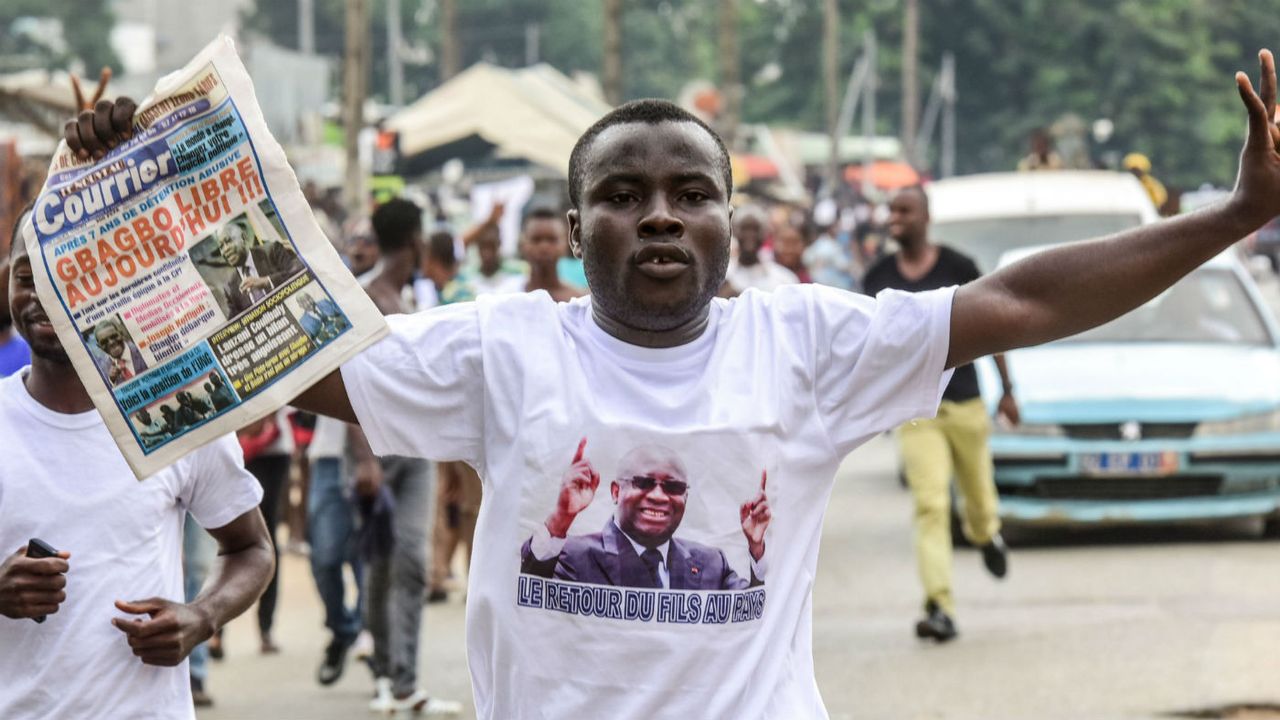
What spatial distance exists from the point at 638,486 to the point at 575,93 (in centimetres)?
2844

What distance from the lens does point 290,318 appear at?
2.93m

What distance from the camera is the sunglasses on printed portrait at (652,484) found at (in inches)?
117

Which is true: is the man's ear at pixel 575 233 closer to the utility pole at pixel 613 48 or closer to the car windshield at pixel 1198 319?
the car windshield at pixel 1198 319

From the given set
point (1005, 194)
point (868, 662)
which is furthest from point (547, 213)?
point (1005, 194)

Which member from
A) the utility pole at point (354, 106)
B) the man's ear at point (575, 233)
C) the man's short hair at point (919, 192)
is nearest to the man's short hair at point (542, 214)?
the man's short hair at point (919, 192)

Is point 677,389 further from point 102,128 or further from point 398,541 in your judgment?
point 398,541

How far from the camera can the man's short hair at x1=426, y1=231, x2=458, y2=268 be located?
35.7 feet

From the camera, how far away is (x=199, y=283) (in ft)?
9.66

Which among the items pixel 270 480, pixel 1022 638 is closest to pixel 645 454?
pixel 270 480

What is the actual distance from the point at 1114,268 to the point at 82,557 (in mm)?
1943

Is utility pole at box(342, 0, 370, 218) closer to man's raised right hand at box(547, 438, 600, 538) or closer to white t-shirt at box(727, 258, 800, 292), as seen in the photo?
white t-shirt at box(727, 258, 800, 292)

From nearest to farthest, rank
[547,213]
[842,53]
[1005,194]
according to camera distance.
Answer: [547,213] → [1005,194] → [842,53]

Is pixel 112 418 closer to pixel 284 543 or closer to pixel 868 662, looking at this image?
pixel 868 662

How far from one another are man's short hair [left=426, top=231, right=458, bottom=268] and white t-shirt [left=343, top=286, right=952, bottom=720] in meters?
7.76
